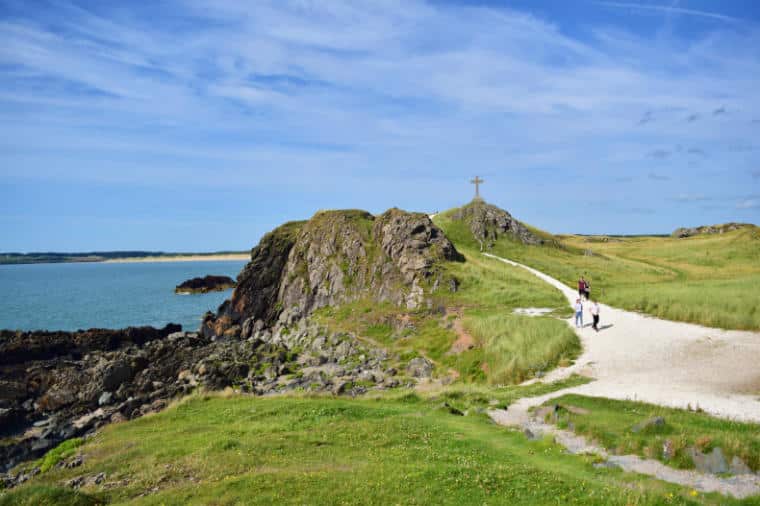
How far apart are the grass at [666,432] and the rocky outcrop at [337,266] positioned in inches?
1164

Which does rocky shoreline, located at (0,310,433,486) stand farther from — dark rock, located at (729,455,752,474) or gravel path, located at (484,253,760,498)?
dark rock, located at (729,455,752,474)

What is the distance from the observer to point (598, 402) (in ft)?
73.9

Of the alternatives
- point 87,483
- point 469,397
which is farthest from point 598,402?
point 87,483

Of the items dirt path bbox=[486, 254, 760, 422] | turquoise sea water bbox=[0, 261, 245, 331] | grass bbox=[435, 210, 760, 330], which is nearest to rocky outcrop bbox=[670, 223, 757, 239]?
grass bbox=[435, 210, 760, 330]

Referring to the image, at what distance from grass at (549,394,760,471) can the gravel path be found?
434 millimetres

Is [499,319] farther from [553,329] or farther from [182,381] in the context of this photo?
[182,381]

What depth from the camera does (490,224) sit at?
88.8m

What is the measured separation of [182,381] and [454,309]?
24.3 meters

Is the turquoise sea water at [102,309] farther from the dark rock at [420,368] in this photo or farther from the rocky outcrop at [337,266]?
the dark rock at [420,368]

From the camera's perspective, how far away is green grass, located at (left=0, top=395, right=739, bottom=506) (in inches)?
516

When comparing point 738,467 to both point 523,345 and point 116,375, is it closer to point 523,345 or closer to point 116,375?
point 523,345

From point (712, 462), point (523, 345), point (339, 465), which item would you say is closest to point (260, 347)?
point (523, 345)

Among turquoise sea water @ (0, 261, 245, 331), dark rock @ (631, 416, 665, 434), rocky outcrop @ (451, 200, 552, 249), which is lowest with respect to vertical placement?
turquoise sea water @ (0, 261, 245, 331)

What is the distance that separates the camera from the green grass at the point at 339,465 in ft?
43.0
